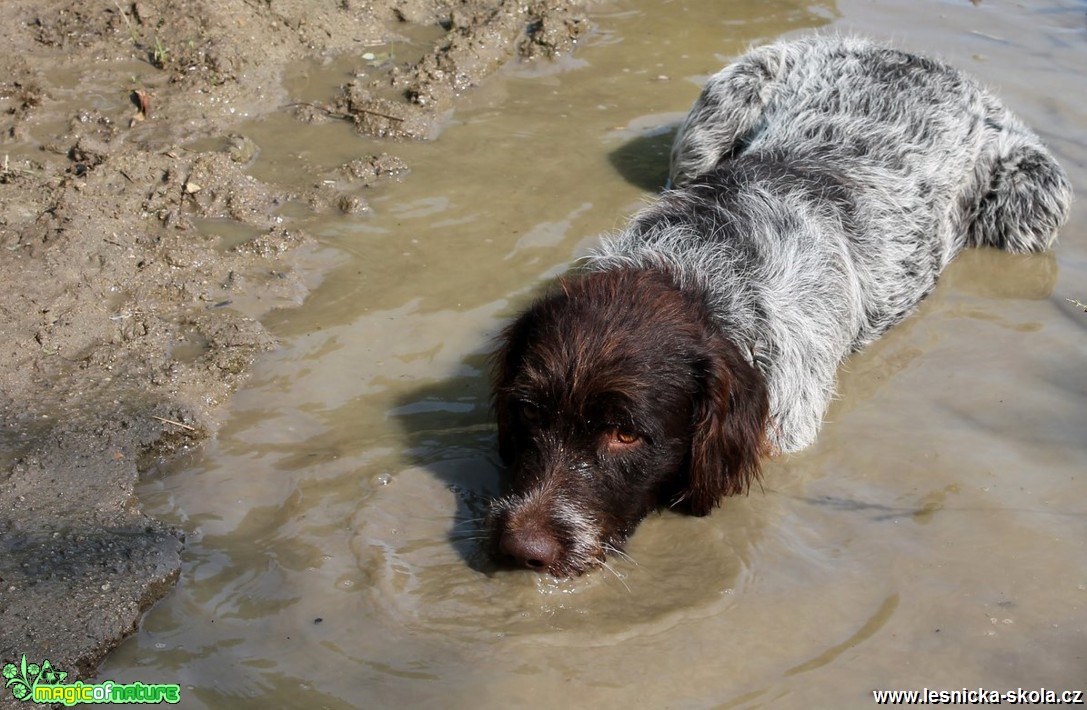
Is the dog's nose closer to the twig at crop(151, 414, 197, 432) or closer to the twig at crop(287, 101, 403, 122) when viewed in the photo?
the twig at crop(151, 414, 197, 432)

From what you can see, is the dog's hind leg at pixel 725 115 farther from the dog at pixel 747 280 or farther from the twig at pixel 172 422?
the twig at pixel 172 422

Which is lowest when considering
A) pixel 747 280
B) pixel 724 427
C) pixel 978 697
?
pixel 978 697

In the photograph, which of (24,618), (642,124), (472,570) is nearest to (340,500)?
(472,570)

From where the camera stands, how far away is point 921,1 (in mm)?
10438

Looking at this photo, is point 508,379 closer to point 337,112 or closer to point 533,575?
point 533,575

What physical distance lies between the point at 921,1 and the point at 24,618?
9.43 metres

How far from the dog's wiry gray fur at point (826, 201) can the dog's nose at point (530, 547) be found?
1469 millimetres

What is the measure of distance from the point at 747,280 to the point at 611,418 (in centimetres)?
133

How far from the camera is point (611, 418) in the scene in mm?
4371

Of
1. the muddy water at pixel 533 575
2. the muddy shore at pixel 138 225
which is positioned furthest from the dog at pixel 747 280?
the muddy shore at pixel 138 225

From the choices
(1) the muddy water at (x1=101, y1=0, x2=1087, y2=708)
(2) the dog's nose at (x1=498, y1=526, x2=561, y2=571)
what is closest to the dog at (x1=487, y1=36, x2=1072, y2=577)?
(2) the dog's nose at (x1=498, y1=526, x2=561, y2=571)

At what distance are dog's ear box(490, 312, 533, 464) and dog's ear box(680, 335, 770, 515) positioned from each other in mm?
754

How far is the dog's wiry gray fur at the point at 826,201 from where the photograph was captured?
533 centimetres

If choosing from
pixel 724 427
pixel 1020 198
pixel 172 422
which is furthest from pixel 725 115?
pixel 172 422
